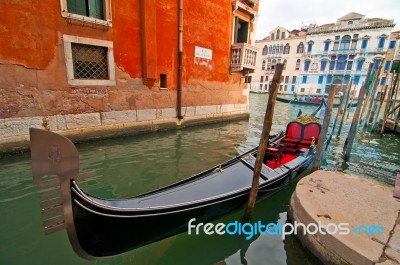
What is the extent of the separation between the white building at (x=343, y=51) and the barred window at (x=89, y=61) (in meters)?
22.6

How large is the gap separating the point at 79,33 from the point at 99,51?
54cm

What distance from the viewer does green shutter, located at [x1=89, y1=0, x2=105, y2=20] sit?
505cm

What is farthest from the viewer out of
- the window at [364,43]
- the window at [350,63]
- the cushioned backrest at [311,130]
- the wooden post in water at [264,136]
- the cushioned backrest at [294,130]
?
the window at [350,63]

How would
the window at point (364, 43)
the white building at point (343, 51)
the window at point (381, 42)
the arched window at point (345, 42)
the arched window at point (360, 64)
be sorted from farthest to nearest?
the arched window at point (345, 42), the arched window at point (360, 64), the window at point (364, 43), the white building at point (343, 51), the window at point (381, 42)

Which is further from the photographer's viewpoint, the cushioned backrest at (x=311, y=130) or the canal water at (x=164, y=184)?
the cushioned backrest at (x=311, y=130)

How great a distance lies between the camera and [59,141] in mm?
1354

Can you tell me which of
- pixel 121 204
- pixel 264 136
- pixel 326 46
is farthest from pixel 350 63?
pixel 121 204

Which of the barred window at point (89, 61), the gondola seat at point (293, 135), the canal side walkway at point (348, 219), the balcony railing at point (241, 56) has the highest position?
the balcony railing at point (241, 56)

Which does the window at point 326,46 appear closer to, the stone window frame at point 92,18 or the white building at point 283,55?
the white building at point 283,55

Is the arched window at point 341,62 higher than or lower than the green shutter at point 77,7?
higher

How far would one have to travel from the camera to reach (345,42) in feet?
77.0

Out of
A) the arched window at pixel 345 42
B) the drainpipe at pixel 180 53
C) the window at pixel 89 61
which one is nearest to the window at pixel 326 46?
the arched window at pixel 345 42

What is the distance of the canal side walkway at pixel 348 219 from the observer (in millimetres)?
1656

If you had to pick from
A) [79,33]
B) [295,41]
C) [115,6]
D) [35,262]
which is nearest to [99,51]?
[79,33]
